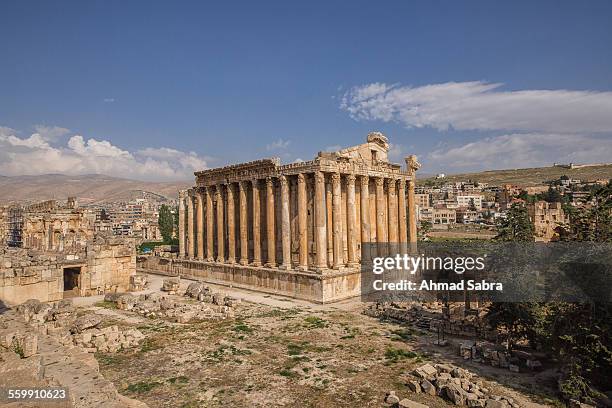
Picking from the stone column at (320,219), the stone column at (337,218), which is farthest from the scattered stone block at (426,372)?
the stone column at (337,218)

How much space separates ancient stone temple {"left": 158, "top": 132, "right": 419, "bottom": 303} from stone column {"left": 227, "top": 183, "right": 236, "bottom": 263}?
83 millimetres

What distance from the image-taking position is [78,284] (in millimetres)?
29734

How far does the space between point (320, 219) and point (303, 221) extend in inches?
59.0

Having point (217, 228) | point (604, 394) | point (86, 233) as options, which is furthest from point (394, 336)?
point (86, 233)

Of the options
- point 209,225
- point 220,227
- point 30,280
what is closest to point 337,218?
point 220,227

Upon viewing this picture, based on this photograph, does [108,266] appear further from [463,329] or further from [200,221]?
[463,329]

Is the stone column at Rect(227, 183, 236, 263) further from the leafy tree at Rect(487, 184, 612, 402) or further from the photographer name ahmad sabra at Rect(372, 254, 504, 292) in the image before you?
the leafy tree at Rect(487, 184, 612, 402)

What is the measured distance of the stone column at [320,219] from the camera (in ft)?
88.5

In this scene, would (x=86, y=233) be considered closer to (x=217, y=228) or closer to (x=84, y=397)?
(x=217, y=228)

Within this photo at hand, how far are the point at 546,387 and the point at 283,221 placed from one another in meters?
19.2

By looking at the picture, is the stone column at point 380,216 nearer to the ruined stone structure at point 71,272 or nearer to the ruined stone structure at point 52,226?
the ruined stone structure at point 71,272

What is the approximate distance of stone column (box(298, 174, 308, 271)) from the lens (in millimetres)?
27984

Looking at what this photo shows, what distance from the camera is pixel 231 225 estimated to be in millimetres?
34406

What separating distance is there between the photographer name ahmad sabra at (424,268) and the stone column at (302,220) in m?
5.41
